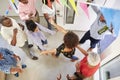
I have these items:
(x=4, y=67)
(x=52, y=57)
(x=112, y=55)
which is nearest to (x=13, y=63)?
(x=4, y=67)

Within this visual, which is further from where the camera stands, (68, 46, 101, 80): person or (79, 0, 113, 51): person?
(68, 46, 101, 80): person

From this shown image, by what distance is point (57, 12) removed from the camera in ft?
7.18

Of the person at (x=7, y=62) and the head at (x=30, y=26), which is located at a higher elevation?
the head at (x=30, y=26)

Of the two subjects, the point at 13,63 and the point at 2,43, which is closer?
the point at 13,63

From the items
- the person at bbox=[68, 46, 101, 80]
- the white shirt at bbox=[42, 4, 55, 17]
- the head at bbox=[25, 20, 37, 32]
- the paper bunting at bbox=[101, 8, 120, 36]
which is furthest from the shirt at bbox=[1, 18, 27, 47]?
the paper bunting at bbox=[101, 8, 120, 36]

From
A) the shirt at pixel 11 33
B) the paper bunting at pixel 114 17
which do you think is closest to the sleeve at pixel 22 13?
the shirt at pixel 11 33

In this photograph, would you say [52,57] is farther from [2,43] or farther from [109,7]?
[109,7]

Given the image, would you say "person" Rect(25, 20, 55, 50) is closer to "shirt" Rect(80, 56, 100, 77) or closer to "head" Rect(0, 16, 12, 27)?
"head" Rect(0, 16, 12, 27)

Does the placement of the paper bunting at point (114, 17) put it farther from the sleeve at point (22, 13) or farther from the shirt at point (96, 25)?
the sleeve at point (22, 13)

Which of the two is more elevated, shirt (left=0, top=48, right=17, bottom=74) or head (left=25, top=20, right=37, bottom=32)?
head (left=25, top=20, right=37, bottom=32)

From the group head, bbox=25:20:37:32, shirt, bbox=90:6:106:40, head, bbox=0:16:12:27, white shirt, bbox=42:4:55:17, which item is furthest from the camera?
white shirt, bbox=42:4:55:17

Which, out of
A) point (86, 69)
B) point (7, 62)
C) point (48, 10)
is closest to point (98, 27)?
point (86, 69)

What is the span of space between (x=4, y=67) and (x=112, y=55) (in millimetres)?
1020

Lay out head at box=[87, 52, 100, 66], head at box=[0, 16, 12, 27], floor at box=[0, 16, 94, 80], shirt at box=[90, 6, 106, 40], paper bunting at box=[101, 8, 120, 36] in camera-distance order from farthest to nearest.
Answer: floor at box=[0, 16, 94, 80] → head at box=[0, 16, 12, 27] → head at box=[87, 52, 100, 66] → shirt at box=[90, 6, 106, 40] → paper bunting at box=[101, 8, 120, 36]
